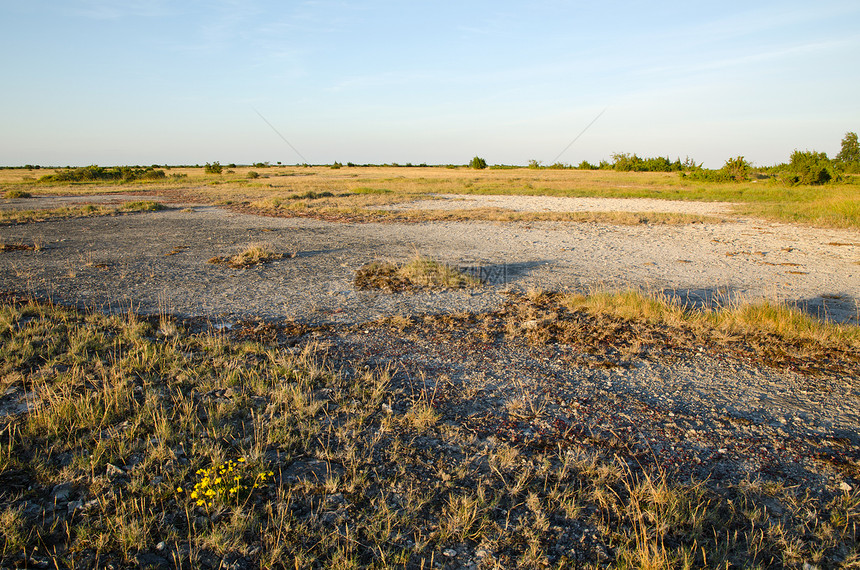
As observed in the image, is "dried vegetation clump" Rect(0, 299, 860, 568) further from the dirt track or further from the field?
the dirt track

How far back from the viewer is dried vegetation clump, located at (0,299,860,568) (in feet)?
8.14

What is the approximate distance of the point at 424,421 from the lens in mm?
3723

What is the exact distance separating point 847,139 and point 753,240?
71796 millimetres

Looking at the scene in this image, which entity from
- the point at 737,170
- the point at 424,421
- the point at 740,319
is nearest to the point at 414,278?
the point at 424,421

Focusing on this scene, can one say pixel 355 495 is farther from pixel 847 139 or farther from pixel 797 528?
pixel 847 139

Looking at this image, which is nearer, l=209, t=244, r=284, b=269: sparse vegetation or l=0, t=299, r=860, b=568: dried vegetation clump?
l=0, t=299, r=860, b=568: dried vegetation clump

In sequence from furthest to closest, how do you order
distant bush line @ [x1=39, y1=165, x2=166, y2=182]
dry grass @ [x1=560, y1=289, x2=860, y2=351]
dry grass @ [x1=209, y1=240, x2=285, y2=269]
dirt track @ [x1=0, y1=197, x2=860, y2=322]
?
distant bush line @ [x1=39, y1=165, x2=166, y2=182] → dry grass @ [x1=209, y1=240, x2=285, y2=269] → dirt track @ [x1=0, y1=197, x2=860, y2=322] → dry grass @ [x1=560, y1=289, x2=860, y2=351]

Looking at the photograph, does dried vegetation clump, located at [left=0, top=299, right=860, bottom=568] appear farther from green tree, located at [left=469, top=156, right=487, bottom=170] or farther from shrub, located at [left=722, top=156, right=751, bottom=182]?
green tree, located at [left=469, top=156, right=487, bottom=170]

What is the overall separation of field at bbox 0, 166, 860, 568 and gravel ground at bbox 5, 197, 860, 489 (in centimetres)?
4

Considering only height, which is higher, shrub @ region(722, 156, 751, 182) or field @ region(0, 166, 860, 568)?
shrub @ region(722, 156, 751, 182)

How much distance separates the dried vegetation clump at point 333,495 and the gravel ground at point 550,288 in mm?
452

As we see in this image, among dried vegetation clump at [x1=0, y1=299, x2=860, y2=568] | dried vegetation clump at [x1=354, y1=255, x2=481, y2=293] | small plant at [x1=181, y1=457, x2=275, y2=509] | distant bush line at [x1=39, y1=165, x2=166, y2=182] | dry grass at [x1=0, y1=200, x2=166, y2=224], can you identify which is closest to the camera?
dried vegetation clump at [x1=0, y1=299, x2=860, y2=568]

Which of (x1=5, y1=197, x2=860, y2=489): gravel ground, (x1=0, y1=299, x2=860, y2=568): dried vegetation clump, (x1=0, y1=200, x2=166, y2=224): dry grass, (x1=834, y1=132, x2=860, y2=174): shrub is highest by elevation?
(x1=834, y1=132, x2=860, y2=174): shrub

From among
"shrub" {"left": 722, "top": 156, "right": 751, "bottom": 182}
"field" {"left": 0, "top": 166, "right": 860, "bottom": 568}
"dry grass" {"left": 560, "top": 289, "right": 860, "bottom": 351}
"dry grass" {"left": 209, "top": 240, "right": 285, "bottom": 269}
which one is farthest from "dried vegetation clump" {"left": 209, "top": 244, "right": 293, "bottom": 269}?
"shrub" {"left": 722, "top": 156, "right": 751, "bottom": 182}
